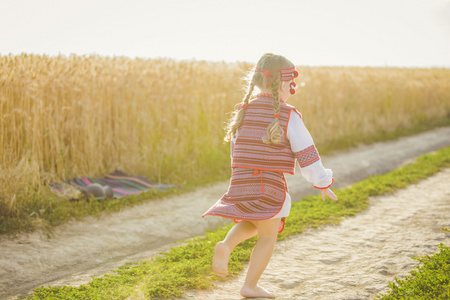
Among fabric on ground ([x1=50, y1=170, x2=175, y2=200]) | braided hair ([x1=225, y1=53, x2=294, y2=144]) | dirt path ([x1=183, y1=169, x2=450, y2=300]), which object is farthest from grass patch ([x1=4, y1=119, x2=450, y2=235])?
braided hair ([x1=225, y1=53, x2=294, y2=144])

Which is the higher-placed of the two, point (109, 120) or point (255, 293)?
point (109, 120)

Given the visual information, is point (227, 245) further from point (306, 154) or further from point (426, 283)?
point (426, 283)

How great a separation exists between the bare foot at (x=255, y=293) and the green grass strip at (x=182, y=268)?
17.5 inches

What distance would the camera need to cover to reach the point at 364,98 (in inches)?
567

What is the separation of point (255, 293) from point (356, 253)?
1656mm

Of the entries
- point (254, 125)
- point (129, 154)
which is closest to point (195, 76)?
point (129, 154)

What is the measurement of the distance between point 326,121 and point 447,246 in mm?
7948

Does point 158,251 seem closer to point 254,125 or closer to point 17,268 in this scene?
point 17,268

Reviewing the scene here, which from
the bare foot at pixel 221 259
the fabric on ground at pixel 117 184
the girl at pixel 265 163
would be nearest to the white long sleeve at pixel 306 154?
the girl at pixel 265 163

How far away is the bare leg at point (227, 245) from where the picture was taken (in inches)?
132

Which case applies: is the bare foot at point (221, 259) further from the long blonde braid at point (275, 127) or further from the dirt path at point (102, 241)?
the dirt path at point (102, 241)

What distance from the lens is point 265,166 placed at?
3.42m

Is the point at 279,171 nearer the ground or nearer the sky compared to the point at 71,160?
nearer the sky

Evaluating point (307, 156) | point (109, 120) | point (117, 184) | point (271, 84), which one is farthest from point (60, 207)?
point (307, 156)
